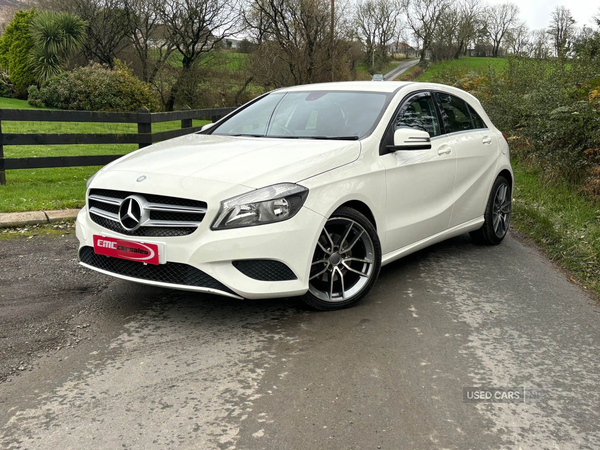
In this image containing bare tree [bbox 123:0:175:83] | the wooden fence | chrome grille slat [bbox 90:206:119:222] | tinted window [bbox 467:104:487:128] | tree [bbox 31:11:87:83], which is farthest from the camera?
bare tree [bbox 123:0:175:83]

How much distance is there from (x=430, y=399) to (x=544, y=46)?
13.8 meters

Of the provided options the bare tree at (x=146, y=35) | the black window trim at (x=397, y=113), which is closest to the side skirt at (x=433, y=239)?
the black window trim at (x=397, y=113)

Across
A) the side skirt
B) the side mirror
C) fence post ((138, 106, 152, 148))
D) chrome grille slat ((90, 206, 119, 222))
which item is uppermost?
the side mirror

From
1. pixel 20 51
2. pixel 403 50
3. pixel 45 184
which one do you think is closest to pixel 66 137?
pixel 45 184

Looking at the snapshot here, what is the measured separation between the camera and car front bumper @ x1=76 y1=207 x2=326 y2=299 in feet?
12.8

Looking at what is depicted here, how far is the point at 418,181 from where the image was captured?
17.1ft

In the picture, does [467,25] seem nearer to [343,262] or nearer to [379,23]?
[379,23]

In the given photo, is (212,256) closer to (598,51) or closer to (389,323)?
(389,323)

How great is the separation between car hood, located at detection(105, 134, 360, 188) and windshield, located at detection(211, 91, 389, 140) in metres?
0.25

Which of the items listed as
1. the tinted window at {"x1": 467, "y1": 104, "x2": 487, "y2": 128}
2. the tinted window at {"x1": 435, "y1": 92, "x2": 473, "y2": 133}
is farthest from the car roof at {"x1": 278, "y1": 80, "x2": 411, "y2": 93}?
the tinted window at {"x1": 467, "y1": 104, "x2": 487, "y2": 128}

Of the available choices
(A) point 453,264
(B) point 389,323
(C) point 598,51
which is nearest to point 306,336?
(B) point 389,323

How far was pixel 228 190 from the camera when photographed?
396cm

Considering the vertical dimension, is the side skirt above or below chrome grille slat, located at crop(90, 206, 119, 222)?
below
